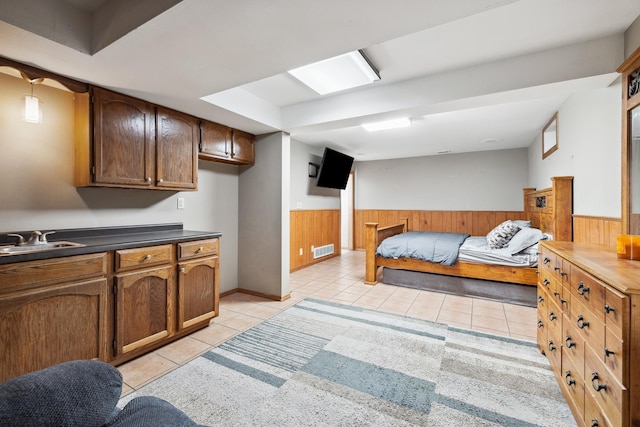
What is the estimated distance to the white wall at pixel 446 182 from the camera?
5465 mm

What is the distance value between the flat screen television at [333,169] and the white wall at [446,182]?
1438 millimetres

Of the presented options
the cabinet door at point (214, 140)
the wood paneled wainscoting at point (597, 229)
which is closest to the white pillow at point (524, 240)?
the wood paneled wainscoting at point (597, 229)

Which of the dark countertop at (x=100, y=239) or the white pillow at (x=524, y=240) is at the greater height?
the dark countertop at (x=100, y=239)

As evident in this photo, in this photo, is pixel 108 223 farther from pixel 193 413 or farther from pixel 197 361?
pixel 193 413

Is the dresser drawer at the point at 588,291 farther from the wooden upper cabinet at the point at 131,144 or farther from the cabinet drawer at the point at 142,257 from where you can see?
the wooden upper cabinet at the point at 131,144

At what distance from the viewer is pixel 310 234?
5242 mm

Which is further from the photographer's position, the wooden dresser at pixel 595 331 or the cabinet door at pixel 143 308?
the cabinet door at pixel 143 308

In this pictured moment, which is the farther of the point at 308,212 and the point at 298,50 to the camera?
the point at 308,212

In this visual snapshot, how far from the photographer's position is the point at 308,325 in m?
2.65

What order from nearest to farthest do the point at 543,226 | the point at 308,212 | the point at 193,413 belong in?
the point at 193,413, the point at 543,226, the point at 308,212

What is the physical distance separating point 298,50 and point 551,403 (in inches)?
99.1

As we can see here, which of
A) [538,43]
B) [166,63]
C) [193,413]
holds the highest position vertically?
[538,43]

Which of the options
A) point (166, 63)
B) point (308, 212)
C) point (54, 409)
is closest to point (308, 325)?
point (54, 409)

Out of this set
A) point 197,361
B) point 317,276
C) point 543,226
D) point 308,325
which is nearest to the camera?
point 197,361
